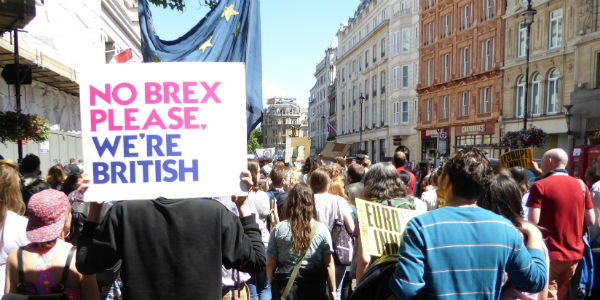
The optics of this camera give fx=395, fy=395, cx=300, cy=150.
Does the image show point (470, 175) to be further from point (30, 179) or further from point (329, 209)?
point (30, 179)

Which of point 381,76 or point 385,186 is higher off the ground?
point 381,76

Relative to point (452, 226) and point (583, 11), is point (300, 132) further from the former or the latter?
point (452, 226)

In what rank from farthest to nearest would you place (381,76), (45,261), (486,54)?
(381,76)
(486,54)
(45,261)

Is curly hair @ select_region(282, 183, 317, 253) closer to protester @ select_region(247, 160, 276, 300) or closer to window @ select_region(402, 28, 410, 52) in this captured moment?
protester @ select_region(247, 160, 276, 300)

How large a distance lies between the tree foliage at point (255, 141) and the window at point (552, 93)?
103493mm

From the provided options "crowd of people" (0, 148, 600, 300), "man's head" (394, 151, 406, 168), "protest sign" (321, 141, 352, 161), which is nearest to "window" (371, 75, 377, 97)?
Result: "protest sign" (321, 141, 352, 161)

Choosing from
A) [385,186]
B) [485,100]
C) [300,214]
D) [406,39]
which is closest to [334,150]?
[385,186]

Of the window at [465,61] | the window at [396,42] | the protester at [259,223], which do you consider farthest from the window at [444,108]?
the protester at [259,223]

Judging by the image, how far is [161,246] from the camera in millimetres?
2145

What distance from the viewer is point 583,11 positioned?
20.0 metres

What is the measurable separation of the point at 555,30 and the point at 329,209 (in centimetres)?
2405

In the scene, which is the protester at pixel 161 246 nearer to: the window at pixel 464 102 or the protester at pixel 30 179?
the protester at pixel 30 179

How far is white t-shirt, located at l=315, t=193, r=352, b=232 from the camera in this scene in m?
4.48

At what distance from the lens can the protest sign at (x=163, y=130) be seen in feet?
7.29
